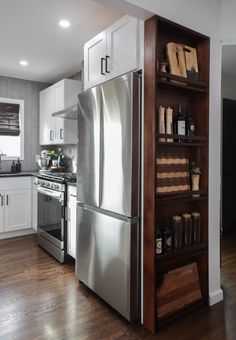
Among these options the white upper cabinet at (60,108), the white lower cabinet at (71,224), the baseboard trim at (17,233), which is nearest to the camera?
the white lower cabinet at (71,224)

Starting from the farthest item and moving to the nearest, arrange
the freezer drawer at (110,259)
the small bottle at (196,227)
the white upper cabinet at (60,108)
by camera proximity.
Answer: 1. the white upper cabinet at (60,108)
2. the small bottle at (196,227)
3. the freezer drawer at (110,259)

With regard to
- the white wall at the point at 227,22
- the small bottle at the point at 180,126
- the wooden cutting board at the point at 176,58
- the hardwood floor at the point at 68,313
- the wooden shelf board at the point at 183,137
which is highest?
the white wall at the point at 227,22

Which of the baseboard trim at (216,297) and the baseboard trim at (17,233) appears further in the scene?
the baseboard trim at (17,233)

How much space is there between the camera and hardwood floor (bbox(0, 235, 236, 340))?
1843 millimetres

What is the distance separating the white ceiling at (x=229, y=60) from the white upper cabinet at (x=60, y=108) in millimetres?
2077

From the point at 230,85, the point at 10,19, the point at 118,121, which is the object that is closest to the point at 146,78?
the point at 118,121

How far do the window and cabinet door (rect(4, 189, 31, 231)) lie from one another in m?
0.80

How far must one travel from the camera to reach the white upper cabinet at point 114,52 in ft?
6.50

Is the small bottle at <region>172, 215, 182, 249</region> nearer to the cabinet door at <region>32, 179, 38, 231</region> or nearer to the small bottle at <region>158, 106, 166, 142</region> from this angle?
the small bottle at <region>158, 106, 166, 142</region>

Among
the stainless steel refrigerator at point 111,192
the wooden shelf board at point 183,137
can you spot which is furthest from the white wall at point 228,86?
the stainless steel refrigerator at point 111,192

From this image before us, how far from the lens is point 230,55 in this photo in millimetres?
3568

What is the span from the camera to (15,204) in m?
4.06

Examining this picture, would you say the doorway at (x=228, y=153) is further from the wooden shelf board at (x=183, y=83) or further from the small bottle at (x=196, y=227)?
the wooden shelf board at (x=183, y=83)

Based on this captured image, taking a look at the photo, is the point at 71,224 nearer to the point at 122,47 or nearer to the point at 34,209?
the point at 34,209
